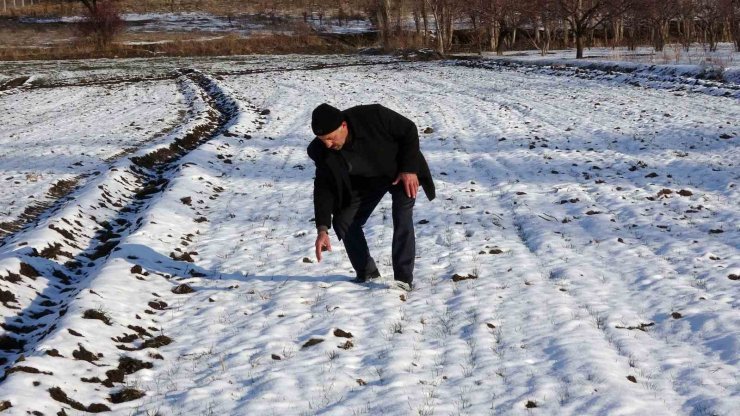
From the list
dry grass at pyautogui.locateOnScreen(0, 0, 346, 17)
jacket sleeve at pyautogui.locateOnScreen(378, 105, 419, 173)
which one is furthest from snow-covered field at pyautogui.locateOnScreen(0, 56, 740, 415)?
dry grass at pyautogui.locateOnScreen(0, 0, 346, 17)

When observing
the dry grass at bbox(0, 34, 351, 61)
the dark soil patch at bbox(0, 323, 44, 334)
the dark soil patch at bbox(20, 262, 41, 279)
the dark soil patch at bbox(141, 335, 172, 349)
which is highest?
the dry grass at bbox(0, 34, 351, 61)

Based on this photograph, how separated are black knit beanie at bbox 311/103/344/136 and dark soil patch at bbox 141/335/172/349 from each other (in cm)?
224

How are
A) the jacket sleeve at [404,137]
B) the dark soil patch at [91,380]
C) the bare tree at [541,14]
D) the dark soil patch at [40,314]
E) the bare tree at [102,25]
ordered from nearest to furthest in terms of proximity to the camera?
the dark soil patch at [91,380] < the jacket sleeve at [404,137] < the dark soil patch at [40,314] < the bare tree at [541,14] < the bare tree at [102,25]

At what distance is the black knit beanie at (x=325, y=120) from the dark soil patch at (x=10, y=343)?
125 inches

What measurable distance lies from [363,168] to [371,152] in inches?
6.6

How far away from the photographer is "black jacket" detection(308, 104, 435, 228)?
6.39m

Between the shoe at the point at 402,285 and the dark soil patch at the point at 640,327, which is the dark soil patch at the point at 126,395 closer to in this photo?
the shoe at the point at 402,285

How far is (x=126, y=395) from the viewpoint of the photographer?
515cm

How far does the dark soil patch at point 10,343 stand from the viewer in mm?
6145

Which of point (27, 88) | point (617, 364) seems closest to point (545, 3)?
point (27, 88)

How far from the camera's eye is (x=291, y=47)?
7006 cm

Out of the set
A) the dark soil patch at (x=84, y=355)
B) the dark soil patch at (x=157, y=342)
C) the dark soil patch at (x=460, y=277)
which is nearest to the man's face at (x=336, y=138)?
the dark soil patch at (x=460, y=277)

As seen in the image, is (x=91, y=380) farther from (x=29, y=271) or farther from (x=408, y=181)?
(x=408, y=181)

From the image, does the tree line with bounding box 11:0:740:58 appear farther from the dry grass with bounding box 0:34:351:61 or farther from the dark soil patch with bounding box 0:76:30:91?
the dark soil patch with bounding box 0:76:30:91
